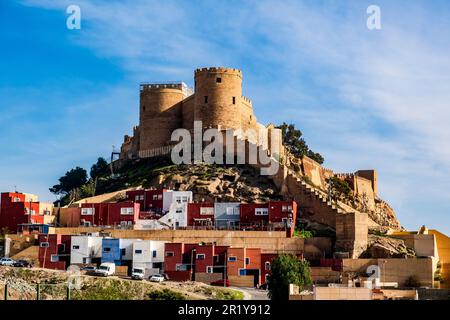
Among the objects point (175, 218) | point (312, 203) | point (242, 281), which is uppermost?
point (312, 203)

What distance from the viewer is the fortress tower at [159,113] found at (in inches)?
3423

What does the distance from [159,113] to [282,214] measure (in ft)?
68.0

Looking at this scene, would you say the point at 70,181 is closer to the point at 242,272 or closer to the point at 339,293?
the point at 242,272

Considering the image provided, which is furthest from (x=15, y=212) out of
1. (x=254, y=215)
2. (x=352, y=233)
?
(x=352, y=233)

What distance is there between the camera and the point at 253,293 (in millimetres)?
60250

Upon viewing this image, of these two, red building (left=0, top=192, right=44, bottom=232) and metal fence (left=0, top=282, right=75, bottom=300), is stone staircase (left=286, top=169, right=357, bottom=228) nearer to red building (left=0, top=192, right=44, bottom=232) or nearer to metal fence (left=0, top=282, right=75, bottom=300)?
red building (left=0, top=192, right=44, bottom=232)

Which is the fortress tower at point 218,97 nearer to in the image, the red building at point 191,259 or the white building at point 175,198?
the white building at point 175,198

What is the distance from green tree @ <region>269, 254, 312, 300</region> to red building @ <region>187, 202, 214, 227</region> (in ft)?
36.9

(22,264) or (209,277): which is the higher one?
(22,264)

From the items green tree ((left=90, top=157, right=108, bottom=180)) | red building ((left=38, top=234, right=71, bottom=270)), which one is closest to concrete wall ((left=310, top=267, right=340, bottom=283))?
red building ((left=38, top=234, right=71, bottom=270))

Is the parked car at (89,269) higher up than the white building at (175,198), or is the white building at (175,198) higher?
the white building at (175,198)

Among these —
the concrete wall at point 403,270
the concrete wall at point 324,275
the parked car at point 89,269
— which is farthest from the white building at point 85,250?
the concrete wall at point 403,270

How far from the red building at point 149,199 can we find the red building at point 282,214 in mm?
9267
